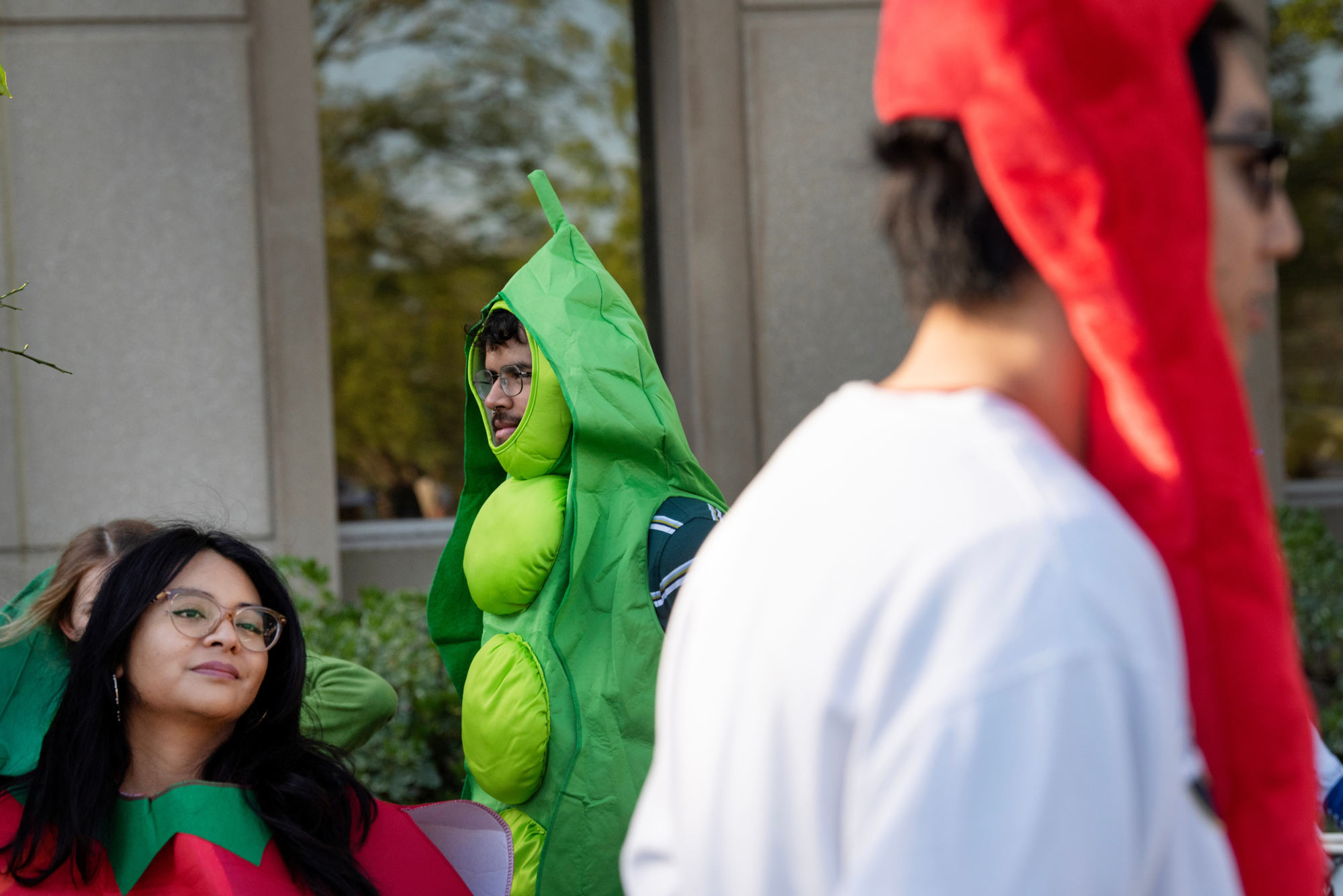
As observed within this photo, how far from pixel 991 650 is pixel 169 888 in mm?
2077

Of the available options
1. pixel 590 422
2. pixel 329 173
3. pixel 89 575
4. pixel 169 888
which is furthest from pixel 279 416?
pixel 169 888

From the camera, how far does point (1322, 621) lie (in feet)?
14.8

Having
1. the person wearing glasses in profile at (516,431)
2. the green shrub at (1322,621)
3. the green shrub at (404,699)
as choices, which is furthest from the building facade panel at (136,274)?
the green shrub at (1322,621)

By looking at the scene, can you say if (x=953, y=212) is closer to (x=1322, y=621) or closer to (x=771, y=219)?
(x=1322, y=621)

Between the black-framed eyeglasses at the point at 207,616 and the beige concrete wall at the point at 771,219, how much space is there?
10.1 ft

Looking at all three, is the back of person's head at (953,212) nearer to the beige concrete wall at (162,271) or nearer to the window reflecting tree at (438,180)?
the beige concrete wall at (162,271)

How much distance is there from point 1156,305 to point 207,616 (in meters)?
2.26

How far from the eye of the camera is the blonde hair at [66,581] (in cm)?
293

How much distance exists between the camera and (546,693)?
2.71 m

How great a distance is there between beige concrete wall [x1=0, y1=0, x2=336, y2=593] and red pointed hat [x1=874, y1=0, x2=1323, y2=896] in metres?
4.77

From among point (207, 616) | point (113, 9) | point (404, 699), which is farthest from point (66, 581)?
point (113, 9)

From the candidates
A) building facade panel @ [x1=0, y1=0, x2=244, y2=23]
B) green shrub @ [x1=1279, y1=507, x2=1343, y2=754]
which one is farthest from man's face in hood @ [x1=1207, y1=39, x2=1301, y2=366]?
building facade panel @ [x1=0, y1=0, x2=244, y2=23]

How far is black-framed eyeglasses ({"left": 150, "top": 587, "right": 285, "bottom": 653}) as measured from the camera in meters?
2.66

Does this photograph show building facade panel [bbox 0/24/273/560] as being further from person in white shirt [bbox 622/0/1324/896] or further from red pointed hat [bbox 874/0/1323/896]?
red pointed hat [bbox 874/0/1323/896]
